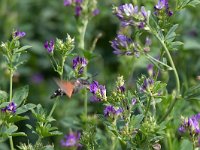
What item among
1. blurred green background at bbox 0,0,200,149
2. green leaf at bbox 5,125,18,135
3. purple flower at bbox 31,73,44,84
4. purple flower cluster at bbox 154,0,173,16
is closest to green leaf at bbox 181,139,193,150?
purple flower cluster at bbox 154,0,173,16

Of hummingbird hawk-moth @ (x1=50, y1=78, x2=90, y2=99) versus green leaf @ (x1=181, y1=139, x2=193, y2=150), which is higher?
hummingbird hawk-moth @ (x1=50, y1=78, x2=90, y2=99)

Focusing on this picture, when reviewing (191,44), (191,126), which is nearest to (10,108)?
(191,126)

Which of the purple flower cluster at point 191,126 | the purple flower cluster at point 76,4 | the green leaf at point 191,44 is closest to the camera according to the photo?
the purple flower cluster at point 191,126

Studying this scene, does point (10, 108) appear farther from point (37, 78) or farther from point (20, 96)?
point (37, 78)

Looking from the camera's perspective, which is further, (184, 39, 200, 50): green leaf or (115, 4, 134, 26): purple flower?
(184, 39, 200, 50): green leaf

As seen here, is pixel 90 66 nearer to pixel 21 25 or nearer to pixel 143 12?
pixel 21 25

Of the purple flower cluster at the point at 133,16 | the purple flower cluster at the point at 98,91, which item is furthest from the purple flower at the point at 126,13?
the purple flower cluster at the point at 98,91

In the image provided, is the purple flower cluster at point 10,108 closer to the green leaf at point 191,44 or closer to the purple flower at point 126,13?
the purple flower at point 126,13

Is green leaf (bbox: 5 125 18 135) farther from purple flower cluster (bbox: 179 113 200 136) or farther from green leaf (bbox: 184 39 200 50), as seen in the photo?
green leaf (bbox: 184 39 200 50)

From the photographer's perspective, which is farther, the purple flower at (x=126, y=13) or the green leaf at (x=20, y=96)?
the green leaf at (x=20, y=96)
